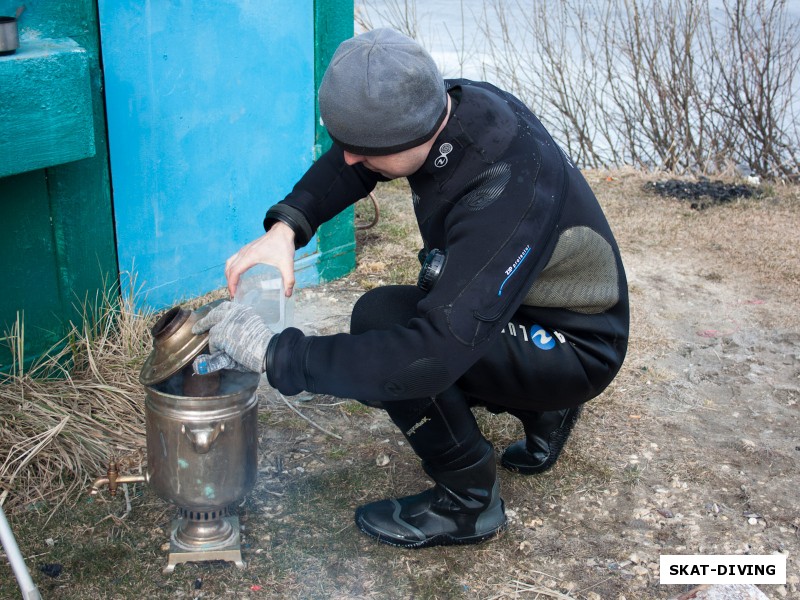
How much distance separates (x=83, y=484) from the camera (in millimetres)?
3021

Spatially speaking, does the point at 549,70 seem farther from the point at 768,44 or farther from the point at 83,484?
the point at 83,484

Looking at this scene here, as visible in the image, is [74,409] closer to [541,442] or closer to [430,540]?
[430,540]

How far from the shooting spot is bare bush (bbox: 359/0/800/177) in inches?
318

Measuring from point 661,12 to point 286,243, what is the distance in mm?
6781

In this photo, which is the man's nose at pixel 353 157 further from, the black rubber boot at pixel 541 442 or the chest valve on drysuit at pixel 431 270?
the black rubber boot at pixel 541 442

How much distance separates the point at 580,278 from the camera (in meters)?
2.60

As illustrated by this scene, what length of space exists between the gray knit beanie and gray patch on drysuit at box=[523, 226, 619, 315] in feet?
1.89

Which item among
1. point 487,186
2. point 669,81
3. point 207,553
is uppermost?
point 487,186

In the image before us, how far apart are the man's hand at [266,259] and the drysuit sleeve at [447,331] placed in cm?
38

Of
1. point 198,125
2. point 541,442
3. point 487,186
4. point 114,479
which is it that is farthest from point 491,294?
point 198,125

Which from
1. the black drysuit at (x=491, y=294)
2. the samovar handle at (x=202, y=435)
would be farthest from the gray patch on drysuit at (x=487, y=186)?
the samovar handle at (x=202, y=435)

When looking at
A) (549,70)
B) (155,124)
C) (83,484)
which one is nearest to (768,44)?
(549,70)

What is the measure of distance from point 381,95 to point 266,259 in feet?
2.45

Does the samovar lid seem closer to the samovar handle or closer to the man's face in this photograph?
the samovar handle
